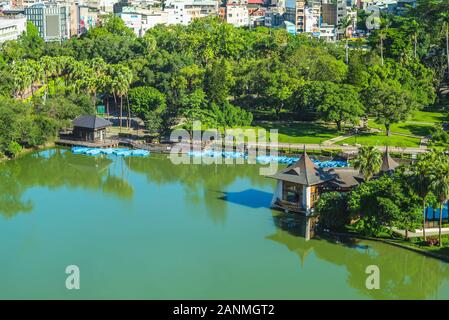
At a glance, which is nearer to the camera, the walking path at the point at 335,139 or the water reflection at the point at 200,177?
the water reflection at the point at 200,177

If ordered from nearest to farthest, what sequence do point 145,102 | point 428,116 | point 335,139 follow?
point 335,139 < point 145,102 < point 428,116

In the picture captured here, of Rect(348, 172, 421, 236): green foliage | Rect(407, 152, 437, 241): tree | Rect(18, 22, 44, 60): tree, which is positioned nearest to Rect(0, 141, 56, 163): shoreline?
Rect(18, 22, 44, 60): tree

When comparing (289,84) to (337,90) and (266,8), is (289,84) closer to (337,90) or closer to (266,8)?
(337,90)

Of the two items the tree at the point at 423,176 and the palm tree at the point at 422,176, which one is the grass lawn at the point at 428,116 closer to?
the tree at the point at 423,176

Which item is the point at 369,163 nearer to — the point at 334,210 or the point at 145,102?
the point at 334,210

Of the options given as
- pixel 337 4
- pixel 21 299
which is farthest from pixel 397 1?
pixel 21 299

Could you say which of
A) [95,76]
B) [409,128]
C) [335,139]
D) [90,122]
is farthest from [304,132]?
[95,76]

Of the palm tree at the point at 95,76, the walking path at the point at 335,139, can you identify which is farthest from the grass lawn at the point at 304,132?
the palm tree at the point at 95,76
